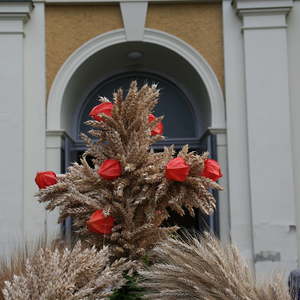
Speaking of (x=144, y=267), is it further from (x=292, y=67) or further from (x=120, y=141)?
(x=292, y=67)

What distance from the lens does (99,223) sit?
2152 millimetres

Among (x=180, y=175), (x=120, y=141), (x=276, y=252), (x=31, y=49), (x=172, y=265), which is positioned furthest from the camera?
(x=31, y=49)

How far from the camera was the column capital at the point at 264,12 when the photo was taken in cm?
753

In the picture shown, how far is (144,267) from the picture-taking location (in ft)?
7.01

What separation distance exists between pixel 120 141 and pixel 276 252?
5.34 m

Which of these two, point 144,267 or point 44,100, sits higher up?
point 44,100

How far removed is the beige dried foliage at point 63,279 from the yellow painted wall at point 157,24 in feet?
20.4

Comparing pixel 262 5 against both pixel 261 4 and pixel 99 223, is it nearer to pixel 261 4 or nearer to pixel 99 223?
pixel 261 4

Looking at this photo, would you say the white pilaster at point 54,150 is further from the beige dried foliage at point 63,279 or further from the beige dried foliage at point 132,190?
the beige dried foliage at point 63,279

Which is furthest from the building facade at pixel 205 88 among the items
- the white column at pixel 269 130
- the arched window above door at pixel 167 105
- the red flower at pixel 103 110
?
the red flower at pixel 103 110

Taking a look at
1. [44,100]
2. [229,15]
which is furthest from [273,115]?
[44,100]

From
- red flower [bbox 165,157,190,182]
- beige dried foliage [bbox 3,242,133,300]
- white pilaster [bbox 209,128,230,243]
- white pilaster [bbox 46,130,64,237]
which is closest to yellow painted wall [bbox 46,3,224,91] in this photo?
white pilaster [bbox 209,128,230,243]

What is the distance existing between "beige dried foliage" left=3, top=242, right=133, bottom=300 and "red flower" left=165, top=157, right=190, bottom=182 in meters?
0.45

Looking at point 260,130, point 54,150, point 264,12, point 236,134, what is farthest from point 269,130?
point 54,150
